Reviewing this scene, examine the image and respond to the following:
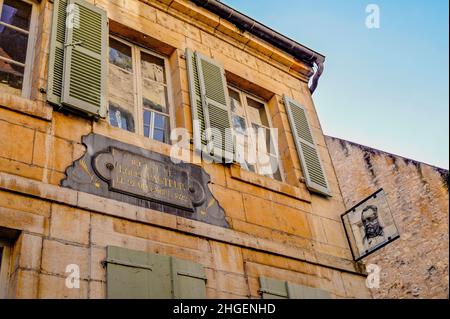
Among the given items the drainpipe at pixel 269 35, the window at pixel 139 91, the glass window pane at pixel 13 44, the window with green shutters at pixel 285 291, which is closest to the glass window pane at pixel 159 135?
the window at pixel 139 91

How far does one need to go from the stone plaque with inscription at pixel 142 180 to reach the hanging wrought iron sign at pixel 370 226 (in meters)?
1.71

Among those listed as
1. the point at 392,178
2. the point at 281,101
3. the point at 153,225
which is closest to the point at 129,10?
the point at 281,101

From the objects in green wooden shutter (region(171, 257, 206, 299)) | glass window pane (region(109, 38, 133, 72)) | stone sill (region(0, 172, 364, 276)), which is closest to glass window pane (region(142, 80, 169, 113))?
glass window pane (region(109, 38, 133, 72))

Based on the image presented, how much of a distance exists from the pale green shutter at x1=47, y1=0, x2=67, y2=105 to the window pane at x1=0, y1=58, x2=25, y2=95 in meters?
0.31

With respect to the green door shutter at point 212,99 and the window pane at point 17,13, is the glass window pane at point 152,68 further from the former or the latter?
the window pane at point 17,13

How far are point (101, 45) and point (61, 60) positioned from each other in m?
0.55

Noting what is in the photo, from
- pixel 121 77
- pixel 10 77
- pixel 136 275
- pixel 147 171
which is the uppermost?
pixel 121 77

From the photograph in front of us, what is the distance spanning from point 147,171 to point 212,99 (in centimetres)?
156

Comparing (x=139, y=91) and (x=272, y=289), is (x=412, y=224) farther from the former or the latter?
A: (x=139, y=91)

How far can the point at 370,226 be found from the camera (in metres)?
5.47

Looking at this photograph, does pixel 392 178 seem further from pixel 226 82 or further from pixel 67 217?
pixel 67 217

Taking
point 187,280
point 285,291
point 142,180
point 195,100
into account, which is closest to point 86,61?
point 195,100

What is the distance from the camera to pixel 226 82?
6340 mm

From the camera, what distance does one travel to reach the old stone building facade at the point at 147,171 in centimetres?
371
